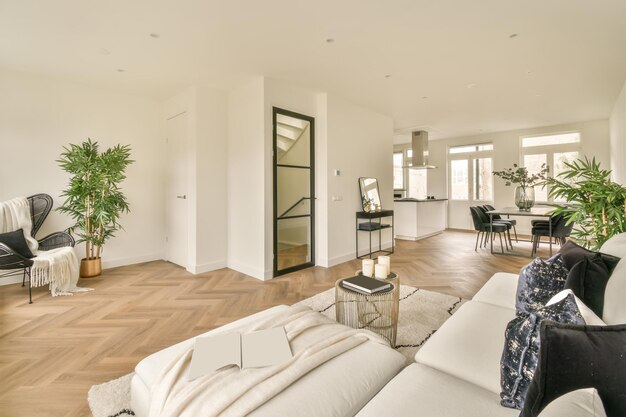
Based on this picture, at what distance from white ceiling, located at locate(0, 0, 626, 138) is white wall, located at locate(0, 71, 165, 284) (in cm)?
30

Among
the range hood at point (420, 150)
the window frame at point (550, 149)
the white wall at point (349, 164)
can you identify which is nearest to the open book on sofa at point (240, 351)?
the white wall at point (349, 164)

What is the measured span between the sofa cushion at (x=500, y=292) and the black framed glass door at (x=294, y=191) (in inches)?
106

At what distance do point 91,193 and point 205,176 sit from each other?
148cm

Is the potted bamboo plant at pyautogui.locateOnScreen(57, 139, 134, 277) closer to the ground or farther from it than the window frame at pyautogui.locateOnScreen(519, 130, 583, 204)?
closer to the ground

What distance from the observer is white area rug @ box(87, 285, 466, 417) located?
1.66 metres

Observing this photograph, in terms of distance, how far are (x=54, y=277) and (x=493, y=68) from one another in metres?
5.93

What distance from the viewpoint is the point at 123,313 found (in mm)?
2922

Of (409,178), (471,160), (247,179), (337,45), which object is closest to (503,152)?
(471,160)

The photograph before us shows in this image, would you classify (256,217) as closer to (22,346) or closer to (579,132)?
(22,346)

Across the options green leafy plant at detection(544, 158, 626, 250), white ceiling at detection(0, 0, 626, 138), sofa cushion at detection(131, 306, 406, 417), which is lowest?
sofa cushion at detection(131, 306, 406, 417)

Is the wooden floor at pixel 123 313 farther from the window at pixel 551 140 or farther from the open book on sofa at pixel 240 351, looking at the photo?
the window at pixel 551 140

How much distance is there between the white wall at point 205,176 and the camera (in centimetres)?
430

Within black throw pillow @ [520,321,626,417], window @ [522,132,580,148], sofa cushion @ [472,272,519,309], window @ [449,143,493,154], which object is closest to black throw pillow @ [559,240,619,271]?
sofa cushion @ [472,272,519,309]

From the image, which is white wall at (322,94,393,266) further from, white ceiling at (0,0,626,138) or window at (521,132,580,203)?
window at (521,132,580,203)
